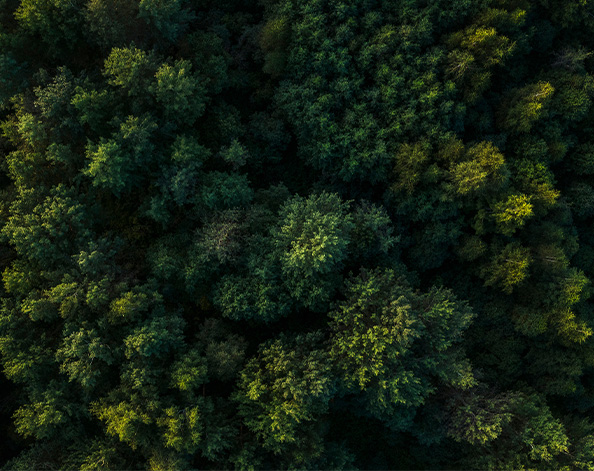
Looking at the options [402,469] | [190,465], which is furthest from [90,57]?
[402,469]

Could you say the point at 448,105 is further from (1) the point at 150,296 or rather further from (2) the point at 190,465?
(2) the point at 190,465

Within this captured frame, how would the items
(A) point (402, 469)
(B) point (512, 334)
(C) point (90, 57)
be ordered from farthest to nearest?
1. (A) point (402, 469)
2. (B) point (512, 334)
3. (C) point (90, 57)

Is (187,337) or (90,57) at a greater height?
(90,57)

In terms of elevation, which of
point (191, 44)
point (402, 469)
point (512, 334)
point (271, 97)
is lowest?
point (402, 469)

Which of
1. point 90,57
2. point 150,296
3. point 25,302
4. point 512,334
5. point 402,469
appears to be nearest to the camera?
point 25,302

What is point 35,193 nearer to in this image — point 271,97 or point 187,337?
point 187,337

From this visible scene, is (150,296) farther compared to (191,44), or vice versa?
(191,44)
